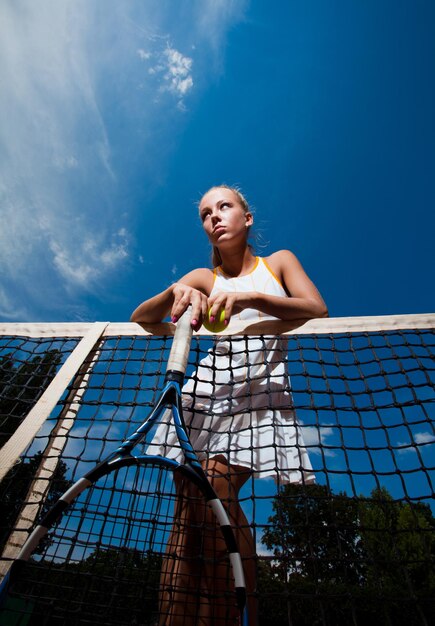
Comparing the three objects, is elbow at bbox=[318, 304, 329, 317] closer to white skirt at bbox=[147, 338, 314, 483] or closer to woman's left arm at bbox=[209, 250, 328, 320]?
woman's left arm at bbox=[209, 250, 328, 320]

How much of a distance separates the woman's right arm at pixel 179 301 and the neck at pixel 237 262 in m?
0.13

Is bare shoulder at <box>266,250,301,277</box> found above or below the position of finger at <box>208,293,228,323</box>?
above

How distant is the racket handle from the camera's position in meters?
1.31

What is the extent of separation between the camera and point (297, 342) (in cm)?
178

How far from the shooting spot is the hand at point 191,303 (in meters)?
1.39

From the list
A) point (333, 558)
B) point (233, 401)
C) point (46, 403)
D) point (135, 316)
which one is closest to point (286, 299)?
point (233, 401)

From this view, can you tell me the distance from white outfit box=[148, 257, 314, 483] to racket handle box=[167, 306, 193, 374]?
0.89ft

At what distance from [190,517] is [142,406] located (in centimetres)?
58

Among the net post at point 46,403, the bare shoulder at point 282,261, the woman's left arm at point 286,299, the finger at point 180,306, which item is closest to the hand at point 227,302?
the woman's left arm at point 286,299

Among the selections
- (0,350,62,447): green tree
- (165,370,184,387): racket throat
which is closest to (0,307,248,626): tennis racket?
(165,370,184,387): racket throat

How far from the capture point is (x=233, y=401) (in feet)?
5.25

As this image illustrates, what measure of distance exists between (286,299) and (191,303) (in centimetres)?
48

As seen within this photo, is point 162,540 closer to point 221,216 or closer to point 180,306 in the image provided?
point 180,306

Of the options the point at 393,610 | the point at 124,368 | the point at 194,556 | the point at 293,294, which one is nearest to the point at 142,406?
the point at 124,368
